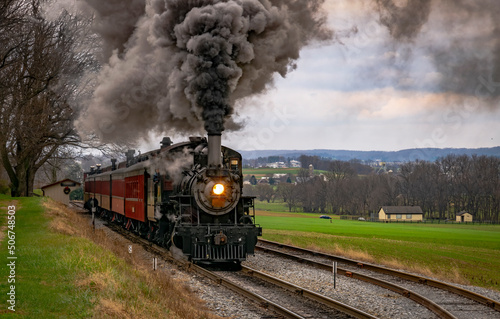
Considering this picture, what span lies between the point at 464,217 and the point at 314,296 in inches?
3068

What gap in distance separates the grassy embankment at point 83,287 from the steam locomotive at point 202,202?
6.60 ft

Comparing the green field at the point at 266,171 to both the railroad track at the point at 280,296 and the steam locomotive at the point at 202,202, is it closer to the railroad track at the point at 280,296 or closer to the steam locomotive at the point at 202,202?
the steam locomotive at the point at 202,202

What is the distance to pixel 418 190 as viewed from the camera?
9050cm

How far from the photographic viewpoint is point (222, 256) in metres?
14.5

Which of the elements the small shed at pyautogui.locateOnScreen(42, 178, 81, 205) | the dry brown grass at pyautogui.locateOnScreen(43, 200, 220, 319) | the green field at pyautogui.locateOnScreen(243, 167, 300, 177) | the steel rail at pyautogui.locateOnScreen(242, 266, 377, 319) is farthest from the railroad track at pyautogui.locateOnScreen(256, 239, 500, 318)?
the green field at pyautogui.locateOnScreen(243, 167, 300, 177)

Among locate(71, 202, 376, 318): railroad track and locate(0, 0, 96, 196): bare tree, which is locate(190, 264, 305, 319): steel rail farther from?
locate(0, 0, 96, 196): bare tree

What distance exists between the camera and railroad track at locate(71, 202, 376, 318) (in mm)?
9570

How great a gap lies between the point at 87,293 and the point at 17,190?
28839 millimetres

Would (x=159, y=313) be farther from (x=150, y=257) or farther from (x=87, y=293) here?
(x=150, y=257)

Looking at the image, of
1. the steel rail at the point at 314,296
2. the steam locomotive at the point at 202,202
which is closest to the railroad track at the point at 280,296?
the steel rail at the point at 314,296

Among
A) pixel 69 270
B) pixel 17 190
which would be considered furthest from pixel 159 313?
pixel 17 190

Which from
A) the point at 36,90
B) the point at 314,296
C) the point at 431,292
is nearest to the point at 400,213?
the point at 36,90

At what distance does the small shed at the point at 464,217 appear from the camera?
8075cm

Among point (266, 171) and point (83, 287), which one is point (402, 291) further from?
point (266, 171)
